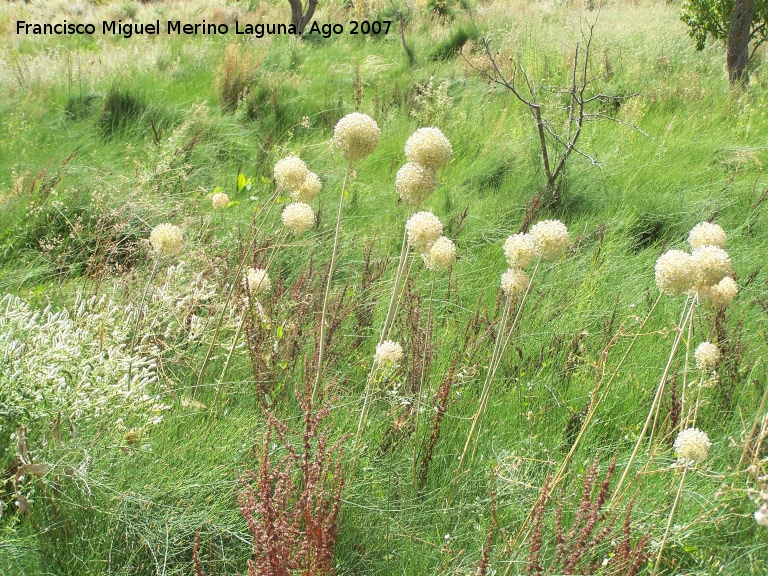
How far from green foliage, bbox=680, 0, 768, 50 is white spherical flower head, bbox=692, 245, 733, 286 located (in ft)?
29.9

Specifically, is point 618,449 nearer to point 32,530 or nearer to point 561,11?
point 32,530

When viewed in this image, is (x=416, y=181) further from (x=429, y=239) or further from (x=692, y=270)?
(x=692, y=270)

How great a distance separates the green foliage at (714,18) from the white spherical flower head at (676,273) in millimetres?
9139

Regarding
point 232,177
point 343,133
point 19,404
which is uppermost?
point 343,133

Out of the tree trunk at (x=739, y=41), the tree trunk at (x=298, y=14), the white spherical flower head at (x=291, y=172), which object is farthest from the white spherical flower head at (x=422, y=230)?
the tree trunk at (x=298, y=14)

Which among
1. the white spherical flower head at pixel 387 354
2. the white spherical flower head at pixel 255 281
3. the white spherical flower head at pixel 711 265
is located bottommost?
the white spherical flower head at pixel 255 281

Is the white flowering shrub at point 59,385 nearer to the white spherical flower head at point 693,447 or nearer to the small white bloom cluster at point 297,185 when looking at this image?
the small white bloom cluster at point 297,185

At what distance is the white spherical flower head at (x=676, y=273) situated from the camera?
1518 mm

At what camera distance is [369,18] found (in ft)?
43.2

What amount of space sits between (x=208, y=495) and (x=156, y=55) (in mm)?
7308

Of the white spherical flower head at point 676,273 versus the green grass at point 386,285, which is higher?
the white spherical flower head at point 676,273

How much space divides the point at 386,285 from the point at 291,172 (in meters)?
1.33

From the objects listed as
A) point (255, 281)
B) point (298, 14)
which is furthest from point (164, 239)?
point (298, 14)

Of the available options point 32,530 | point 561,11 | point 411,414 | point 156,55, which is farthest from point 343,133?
point 561,11
